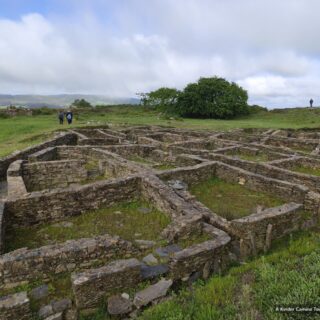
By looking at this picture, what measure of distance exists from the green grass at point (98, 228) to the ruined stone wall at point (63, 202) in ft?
0.73

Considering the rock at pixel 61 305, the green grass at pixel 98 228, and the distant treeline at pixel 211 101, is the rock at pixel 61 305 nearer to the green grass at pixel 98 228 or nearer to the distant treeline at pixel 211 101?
the green grass at pixel 98 228

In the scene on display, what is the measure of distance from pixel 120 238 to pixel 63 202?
10.0ft

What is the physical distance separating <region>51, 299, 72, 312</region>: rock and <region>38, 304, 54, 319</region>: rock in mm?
65

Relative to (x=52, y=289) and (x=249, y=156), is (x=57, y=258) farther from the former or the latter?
(x=249, y=156)

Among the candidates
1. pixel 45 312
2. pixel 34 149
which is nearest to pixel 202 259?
pixel 45 312

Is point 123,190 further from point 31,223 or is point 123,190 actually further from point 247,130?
point 247,130

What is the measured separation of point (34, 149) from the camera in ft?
53.7

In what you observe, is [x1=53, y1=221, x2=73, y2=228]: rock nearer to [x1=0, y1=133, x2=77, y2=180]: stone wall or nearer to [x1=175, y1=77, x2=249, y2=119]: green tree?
[x1=0, y1=133, x2=77, y2=180]: stone wall

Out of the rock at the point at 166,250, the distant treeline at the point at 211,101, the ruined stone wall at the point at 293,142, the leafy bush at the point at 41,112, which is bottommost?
the rock at the point at 166,250

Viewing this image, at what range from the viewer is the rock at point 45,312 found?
16.5 feet

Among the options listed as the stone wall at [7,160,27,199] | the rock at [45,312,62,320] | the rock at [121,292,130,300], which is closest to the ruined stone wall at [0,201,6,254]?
the stone wall at [7,160,27,199]

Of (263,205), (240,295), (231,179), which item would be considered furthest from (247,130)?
(240,295)

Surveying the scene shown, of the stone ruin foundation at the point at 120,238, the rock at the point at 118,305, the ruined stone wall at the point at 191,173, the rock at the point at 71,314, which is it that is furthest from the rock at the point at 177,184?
the rock at the point at 71,314

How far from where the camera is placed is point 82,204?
9273 mm
